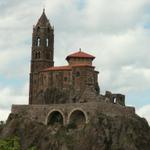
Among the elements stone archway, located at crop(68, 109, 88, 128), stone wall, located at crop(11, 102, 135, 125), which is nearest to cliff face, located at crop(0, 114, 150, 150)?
stone archway, located at crop(68, 109, 88, 128)

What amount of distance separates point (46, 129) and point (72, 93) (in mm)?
10813

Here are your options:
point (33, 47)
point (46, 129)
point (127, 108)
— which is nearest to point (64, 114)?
point (46, 129)

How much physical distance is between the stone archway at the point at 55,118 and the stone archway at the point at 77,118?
1.80 meters

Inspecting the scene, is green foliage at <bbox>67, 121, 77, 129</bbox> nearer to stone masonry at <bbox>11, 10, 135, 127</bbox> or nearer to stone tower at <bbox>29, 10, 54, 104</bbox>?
stone masonry at <bbox>11, 10, 135, 127</bbox>

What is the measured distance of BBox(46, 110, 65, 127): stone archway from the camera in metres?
123

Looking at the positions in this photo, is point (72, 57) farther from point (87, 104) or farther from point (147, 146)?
point (147, 146)

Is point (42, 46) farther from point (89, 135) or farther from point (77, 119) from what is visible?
point (89, 135)

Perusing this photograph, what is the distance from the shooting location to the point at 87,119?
395 feet

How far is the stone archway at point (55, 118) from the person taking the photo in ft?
404

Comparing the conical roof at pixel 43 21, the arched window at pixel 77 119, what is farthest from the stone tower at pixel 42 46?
the arched window at pixel 77 119


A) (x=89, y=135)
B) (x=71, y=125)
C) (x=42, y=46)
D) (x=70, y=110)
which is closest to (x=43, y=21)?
(x=42, y=46)

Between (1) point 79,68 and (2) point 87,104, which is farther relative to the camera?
(1) point 79,68

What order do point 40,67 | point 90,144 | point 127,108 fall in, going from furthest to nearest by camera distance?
point 40,67
point 127,108
point 90,144

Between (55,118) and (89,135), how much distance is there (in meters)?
10.4
